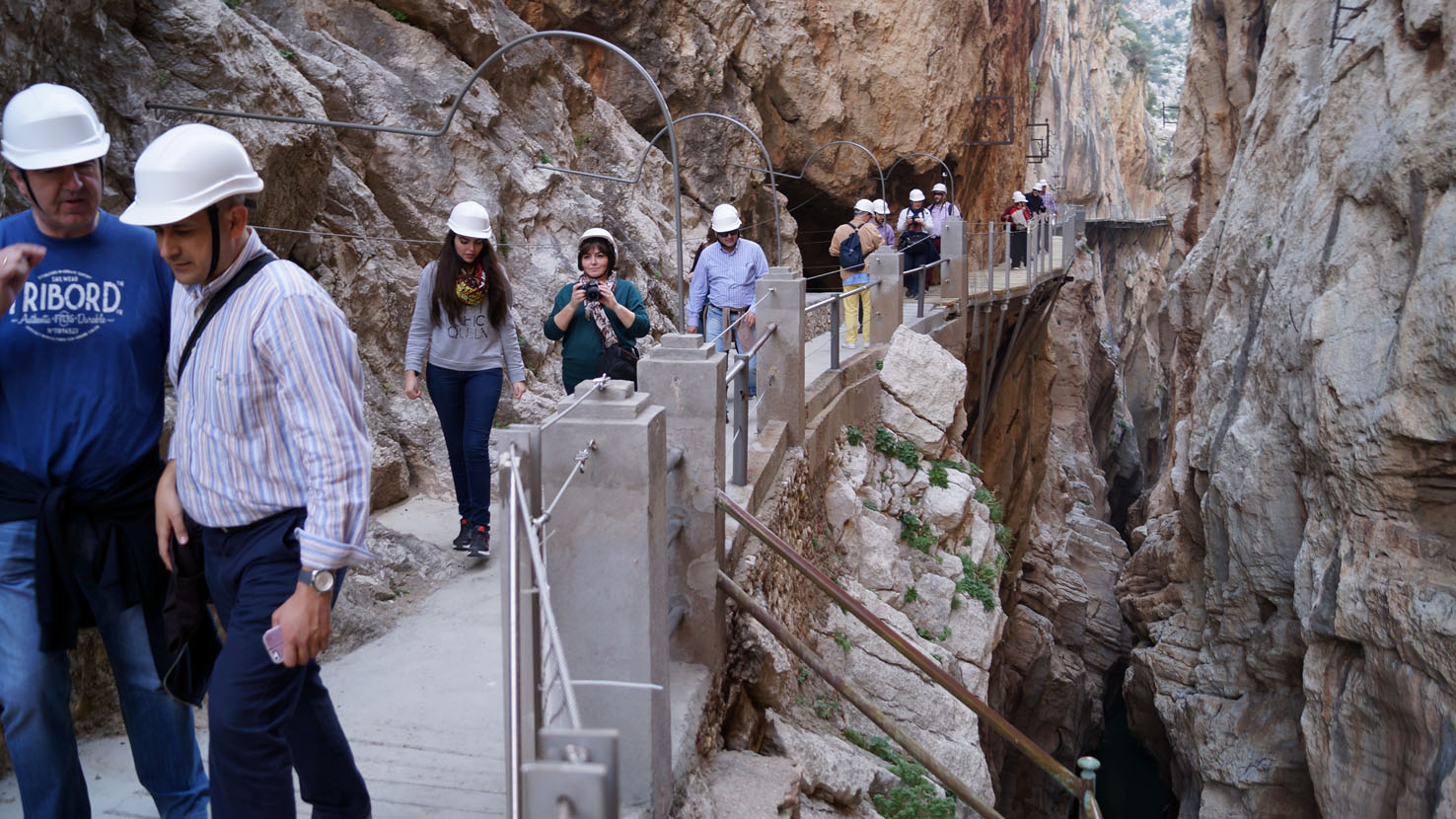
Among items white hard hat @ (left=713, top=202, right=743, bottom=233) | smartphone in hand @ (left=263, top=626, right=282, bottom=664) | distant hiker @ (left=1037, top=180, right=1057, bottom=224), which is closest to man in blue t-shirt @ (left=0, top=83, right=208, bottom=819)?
smartphone in hand @ (left=263, top=626, right=282, bottom=664)

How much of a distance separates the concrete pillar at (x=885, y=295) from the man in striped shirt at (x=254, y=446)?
33.4 ft

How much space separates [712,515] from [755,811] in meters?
1.28

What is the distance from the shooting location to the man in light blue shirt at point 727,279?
8.64 m

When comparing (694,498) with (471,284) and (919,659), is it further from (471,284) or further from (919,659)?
(471,284)

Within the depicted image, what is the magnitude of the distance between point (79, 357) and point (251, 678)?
94 cm

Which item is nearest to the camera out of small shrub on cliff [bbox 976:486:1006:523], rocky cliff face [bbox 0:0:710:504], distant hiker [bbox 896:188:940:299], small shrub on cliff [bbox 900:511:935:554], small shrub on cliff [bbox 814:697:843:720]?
small shrub on cliff [bbox 814:697:843:720]

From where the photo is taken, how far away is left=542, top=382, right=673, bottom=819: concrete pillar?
352cm

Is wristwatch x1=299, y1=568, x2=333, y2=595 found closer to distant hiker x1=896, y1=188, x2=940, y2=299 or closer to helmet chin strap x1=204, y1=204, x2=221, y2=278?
helmet chin strap x1=204, y1=204, x2=221, y2=278

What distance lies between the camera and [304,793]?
9.82 feet

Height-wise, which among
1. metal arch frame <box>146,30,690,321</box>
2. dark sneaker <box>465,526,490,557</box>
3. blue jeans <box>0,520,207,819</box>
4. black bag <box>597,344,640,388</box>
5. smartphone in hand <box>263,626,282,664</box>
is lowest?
dark sneaker <box>465,526,490,557</box>

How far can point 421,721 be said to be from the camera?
4375mm

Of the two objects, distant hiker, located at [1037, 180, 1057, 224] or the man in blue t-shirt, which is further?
distant hiker, located at [1037, 180, 1057, 224]

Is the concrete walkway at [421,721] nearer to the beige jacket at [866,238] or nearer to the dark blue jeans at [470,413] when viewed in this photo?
the dark blue jeans at [470,413]

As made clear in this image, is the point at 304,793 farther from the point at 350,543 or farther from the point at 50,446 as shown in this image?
the point at 50,446
